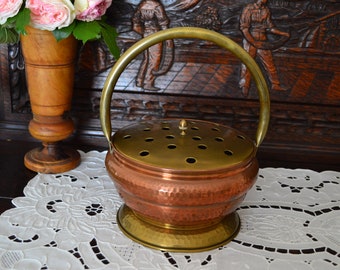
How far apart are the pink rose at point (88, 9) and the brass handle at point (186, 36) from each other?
6.1 inches

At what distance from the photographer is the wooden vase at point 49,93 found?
2.52 feet

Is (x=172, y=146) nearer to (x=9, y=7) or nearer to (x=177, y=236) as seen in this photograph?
(x=177, y=236)

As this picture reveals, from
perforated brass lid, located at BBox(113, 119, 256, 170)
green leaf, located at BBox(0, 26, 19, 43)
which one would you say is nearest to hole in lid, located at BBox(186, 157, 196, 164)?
perforated brass lid, located at BBox(113, 119, 256, 170)

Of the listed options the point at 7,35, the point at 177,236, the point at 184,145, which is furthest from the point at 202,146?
the point at 7,35

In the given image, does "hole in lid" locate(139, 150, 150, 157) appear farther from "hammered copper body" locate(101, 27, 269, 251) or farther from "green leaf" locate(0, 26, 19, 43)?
"green leaf" locate(0, 26, 19, 43)

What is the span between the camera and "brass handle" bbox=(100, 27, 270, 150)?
0.60 metres

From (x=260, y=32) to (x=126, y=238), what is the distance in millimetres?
484

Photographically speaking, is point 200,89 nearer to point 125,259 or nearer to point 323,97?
point 323,97

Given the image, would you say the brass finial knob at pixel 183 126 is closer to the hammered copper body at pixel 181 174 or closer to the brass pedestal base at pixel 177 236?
the hammered copper body at pixel 181 174

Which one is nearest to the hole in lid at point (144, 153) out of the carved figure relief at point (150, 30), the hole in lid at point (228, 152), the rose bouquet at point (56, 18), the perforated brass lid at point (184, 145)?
the perforated brass lid at point (184, 145)

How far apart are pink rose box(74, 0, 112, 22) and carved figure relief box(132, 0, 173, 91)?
14 cm

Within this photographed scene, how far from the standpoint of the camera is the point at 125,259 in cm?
59

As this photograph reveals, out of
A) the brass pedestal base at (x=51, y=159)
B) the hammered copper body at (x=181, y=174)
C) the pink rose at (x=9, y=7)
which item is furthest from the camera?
the brass pedestal base at (x=51, y=159)

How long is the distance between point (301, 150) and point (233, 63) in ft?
0.75
